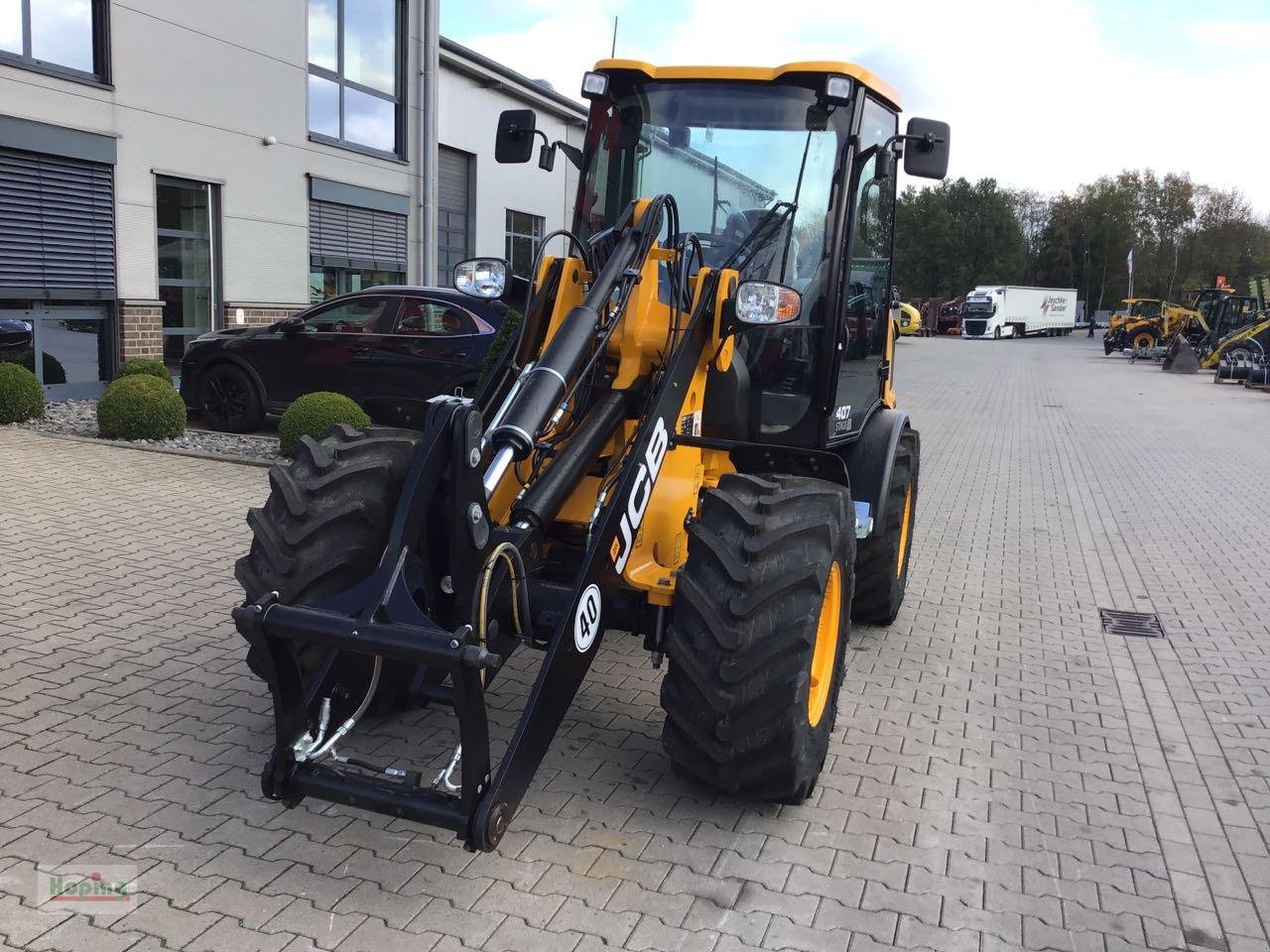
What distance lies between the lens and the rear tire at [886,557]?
233 inches

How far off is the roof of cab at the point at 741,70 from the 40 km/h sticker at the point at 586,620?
2567 millimetres

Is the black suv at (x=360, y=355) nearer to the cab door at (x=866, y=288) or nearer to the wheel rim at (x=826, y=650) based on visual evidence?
the cab door at (x=866, y=288)

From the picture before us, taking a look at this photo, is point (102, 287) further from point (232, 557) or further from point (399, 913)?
point (399, 913)

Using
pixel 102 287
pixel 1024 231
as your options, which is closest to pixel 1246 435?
pixel 102 287

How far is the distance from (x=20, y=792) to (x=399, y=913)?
1.55 m

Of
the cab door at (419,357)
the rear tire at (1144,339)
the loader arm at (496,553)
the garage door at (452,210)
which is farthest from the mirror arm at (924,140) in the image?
the rear tire at (1144,339)

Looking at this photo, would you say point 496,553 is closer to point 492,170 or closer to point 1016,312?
point 492,170

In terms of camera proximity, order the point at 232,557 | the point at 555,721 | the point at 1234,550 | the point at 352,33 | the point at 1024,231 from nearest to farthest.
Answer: the point at 555,721
the point at 232,557
the point at 1234,550
the point at 352,33
the point at 1024,231

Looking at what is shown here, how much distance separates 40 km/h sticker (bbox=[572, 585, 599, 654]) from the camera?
3576 millimetres

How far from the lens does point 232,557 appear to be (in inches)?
271

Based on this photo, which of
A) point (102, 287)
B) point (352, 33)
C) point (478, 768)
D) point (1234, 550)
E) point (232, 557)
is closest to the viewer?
point (478, 768)

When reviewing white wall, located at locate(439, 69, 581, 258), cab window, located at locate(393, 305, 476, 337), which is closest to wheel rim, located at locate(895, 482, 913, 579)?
cab window, located at locate(393, 305, 476, 337)

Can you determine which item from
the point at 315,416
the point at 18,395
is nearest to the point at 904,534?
the point at 315,416

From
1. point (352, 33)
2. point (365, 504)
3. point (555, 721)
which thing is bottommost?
point (555, 721)
